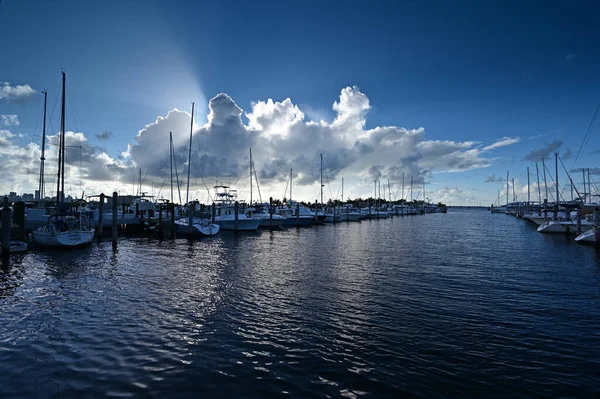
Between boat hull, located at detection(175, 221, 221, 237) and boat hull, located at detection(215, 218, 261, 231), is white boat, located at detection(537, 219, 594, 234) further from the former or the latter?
boat hull, located at detection(175, 221, 221, 237)

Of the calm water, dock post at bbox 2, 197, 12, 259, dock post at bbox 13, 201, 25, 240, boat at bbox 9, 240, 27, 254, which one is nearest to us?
Result: the calm water

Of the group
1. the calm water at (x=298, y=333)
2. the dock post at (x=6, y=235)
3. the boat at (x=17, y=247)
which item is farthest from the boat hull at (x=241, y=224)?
the calm water at (x=298, y=333)

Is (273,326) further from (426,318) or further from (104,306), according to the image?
(104,306)

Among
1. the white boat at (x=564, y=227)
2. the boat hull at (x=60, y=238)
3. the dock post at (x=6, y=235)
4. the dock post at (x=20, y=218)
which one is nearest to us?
the dock post at (x=6, y=235)

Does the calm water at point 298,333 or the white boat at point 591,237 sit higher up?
the white boat at point 591,237

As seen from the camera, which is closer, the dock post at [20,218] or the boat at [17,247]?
the boat at [17,247]

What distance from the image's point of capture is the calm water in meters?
8.02

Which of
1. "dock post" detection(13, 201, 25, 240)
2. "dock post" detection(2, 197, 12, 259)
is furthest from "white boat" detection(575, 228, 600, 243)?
"dock post" detection(13, 201, 25, 240)

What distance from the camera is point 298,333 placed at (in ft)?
36.8

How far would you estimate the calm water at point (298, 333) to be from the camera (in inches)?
316

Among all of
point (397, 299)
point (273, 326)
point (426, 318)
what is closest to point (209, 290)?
point (273, 326)

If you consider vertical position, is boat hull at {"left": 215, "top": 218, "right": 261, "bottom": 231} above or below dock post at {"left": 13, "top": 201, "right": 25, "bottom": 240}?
below

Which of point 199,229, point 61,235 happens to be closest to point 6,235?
point 61,235

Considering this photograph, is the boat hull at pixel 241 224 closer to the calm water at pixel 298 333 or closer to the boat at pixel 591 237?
the calm water at pixel 298 333
